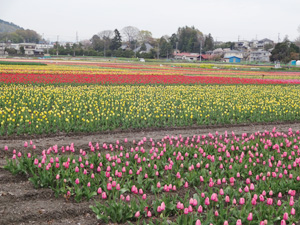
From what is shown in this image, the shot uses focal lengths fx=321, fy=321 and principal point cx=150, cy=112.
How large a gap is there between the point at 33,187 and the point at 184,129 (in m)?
6.88

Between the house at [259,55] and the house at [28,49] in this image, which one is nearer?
the house at [28,49]

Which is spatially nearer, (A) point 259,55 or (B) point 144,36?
(A) point 259,55

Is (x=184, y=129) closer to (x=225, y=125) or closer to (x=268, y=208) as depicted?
(x=225, y=125)

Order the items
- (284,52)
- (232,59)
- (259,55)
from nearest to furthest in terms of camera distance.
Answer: (284,52) → (232,59) → (259,55)

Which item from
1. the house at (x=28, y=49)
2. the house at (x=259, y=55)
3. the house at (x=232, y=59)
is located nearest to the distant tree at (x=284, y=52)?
the house at (x=232, y=59)

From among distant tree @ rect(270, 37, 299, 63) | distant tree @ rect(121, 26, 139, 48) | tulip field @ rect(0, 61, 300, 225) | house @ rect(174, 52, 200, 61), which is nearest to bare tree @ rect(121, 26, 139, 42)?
distant tree @ rect(121, 26, 139, 48)

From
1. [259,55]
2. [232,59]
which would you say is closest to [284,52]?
[232,59]

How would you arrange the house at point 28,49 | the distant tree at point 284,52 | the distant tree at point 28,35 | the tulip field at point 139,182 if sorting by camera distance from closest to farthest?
the tulip field at point 139,182
the distant tree at point 284,52
the house at point 28,49
the distant tree at point 28,35

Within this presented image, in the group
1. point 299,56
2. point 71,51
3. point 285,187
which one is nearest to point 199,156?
point 285,187

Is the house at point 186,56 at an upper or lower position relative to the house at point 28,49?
lower

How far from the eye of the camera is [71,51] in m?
96.4

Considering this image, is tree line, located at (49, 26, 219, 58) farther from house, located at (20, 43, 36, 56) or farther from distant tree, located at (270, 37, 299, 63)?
distant tree, located at (270, 37, 299, 63)

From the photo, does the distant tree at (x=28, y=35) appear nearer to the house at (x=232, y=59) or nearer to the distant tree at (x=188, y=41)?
the distant tree at (x=188, y=41)

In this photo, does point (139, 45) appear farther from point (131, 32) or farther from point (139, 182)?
point (139, 182)
